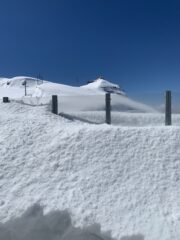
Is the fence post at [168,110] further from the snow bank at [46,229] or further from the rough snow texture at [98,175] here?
the snow bank at [46,229]

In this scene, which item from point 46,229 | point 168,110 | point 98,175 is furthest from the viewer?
point 168,110

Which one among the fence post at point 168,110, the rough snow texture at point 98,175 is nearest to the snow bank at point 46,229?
the rough snow texture at point 98,175

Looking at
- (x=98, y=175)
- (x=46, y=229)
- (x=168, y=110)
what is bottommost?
(x=46, y=229)

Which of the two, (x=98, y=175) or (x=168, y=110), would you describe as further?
(x=168, y=110)

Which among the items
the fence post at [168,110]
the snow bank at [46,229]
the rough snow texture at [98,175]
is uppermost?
the fence post at [168,110]

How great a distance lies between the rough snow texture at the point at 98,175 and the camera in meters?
8.55

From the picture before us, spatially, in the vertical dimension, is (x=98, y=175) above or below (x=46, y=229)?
above

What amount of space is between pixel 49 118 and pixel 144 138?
12.6 ft

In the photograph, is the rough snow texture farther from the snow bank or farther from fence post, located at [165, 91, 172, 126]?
fence post, located at [165, 91, 172, 126]

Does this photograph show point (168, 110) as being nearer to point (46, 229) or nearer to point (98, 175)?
point (98, 175)

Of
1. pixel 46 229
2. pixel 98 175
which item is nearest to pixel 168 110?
pixel 98 175

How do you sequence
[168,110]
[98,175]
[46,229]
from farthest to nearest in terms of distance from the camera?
[168,110] → [98,175] → [46,229]

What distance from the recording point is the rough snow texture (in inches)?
336

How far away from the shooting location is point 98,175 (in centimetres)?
994
